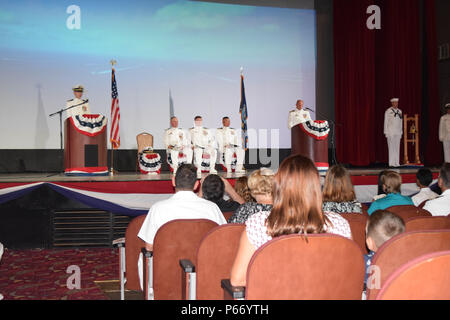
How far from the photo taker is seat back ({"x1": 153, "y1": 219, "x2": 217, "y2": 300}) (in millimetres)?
2143

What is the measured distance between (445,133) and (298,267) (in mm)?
9163

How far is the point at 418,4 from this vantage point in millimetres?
10078

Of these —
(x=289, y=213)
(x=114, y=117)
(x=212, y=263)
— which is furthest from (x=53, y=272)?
(x=114, y=117)

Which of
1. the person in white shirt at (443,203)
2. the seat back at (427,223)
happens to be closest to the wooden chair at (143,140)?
the person in white shirt at (443,203)

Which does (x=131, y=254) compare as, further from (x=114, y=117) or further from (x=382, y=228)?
(x=114, y=117)

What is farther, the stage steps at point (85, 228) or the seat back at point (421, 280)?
the stage steps at point (85, 228)

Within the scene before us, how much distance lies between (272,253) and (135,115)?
314 inches

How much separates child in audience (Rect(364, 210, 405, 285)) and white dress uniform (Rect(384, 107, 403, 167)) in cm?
794

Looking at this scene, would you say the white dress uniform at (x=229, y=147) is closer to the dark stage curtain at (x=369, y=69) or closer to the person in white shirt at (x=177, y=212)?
the dark stage curtain at (x=369, y=69)

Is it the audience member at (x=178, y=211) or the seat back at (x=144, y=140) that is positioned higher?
the seat back at (x=144, y=140)

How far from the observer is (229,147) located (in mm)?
8430

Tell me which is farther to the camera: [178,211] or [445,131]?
[445,131]

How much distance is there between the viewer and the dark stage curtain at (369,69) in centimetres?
1005

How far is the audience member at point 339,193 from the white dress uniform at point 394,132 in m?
7.10
